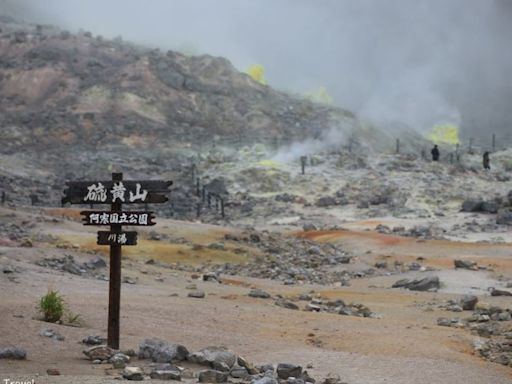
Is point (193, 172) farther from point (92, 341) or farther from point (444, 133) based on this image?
point (444, 133)

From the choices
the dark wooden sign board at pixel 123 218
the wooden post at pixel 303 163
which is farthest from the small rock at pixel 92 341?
the wooden post at pixel 303 163

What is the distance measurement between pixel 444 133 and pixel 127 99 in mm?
44697

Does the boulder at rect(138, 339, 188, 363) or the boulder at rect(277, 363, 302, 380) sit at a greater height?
the boulder at rect(138, 339, 188, 363)

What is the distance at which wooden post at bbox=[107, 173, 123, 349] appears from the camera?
1026cm

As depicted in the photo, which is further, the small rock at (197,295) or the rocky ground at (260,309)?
the small rock at (197,295)

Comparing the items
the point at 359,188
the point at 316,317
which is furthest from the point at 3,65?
the point at 316,317

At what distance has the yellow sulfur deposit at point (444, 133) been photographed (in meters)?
93.7

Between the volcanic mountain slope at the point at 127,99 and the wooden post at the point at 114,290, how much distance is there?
168 feet

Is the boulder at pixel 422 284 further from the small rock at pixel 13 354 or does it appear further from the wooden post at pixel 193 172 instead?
the wooden post at pixel 193 172

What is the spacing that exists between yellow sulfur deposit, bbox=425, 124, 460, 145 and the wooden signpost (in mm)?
85296

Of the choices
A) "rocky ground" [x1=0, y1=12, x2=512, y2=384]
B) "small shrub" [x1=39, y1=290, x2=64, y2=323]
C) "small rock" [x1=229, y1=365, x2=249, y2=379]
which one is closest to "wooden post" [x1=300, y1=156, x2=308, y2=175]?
"rocky ground" [x1=0, y1=12, x2=512, y2=384]

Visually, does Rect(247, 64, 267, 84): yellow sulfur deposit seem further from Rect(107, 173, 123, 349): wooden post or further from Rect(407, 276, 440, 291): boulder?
Rect(107, 173, 123, 349): wooden post

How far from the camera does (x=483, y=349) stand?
12.5 m

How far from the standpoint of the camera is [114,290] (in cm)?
1051
